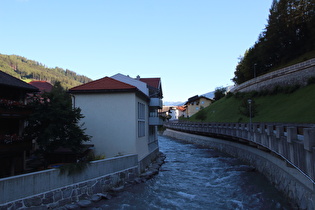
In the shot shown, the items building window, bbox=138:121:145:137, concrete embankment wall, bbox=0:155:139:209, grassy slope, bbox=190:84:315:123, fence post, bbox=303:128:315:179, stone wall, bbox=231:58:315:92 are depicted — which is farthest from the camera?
stone wall, bbox=231:58:315:92

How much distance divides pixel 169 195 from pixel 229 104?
5148 centimetres

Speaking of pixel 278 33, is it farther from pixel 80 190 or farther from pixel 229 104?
pixel 80 190

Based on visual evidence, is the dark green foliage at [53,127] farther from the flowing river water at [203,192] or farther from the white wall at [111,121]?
the flowing river water at [203,192]

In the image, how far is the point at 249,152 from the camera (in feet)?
83.6

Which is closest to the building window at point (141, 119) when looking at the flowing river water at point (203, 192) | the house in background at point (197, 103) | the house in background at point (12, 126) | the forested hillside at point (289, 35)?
the flowing river water at point (203, 192)

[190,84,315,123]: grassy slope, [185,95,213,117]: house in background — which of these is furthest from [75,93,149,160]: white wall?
[185,95,213,117]: house in background

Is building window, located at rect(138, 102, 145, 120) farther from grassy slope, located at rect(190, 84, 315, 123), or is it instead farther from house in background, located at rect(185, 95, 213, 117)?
house in background, located at rect(185, 95, 213, 117)

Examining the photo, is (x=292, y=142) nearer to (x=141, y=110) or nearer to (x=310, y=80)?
(x=141, y=110)

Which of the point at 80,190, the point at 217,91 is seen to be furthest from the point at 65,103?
the point at 217,91

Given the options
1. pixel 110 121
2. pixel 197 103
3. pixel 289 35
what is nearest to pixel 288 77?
pixel 289 35

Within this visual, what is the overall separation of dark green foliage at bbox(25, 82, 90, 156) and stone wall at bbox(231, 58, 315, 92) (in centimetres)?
4045

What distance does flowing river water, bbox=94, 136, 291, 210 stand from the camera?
46.2 ft

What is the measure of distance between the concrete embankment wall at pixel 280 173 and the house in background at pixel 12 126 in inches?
620

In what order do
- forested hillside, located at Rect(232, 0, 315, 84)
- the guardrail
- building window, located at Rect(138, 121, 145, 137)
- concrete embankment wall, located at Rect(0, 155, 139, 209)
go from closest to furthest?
the guardrail, concrete embankment wall, located at Rect(0, 155, 139, 209), building window, located at Rect(138, 121, 145, 137), forested hillside, located at Rect(232, 0, 315, 84)
